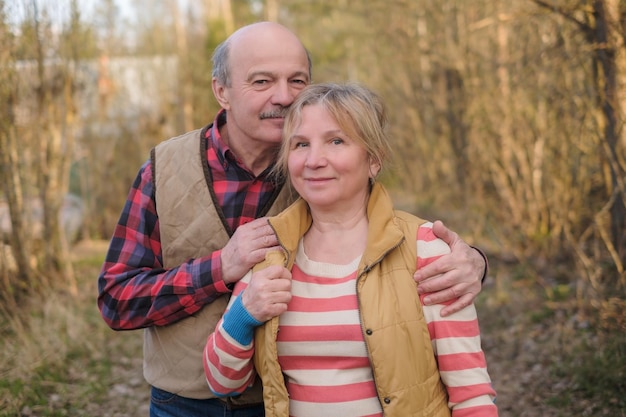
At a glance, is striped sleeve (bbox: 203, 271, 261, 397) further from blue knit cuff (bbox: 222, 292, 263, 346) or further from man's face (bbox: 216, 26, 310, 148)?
man's face (bbox: 216, 26, 310, 148)

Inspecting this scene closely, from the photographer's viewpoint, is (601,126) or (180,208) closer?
(180,208)

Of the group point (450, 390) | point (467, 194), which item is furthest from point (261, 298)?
point (467, 194)

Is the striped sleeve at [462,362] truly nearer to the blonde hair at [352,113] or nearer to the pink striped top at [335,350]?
the pink striped top at [335,350]

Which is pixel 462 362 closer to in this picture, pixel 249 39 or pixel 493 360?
pixel 249 39

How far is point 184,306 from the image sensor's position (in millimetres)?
2568

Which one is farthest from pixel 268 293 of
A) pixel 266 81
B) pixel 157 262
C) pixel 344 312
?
pixel 266 81

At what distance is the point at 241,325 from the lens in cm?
220

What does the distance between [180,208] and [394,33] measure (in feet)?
27.8

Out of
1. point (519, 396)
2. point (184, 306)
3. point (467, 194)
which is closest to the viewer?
point (184, 306)

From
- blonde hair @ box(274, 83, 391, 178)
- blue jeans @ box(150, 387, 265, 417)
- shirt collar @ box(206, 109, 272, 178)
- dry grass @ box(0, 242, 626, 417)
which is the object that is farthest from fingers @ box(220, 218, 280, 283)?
dry grass @ box(0, 242, 626, 417)

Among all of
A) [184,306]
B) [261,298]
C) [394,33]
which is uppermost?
[394,33]

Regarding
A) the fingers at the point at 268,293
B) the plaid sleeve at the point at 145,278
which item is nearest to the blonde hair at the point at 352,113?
the fingers at the point at 268,293

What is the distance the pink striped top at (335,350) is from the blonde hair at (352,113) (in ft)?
1.13

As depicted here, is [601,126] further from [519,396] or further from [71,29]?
[71,29]
